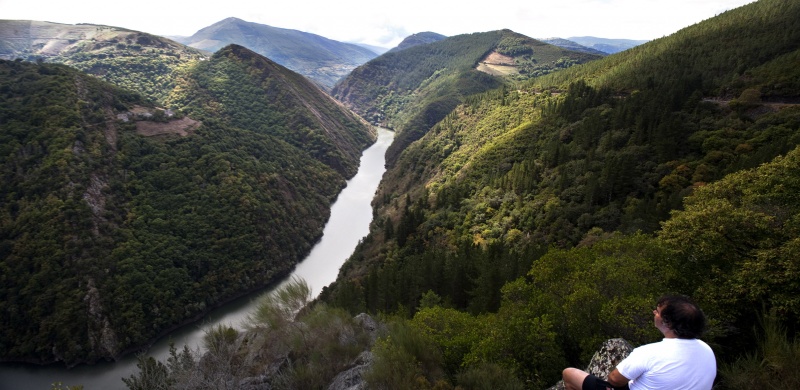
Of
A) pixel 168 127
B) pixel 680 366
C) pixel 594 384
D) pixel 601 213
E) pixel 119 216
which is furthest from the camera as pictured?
pixel 168 127

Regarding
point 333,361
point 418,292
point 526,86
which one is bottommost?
point 418,292

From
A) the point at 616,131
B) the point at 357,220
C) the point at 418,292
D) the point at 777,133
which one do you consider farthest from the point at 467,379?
the point at 357,220

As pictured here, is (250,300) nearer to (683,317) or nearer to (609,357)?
(609,357)

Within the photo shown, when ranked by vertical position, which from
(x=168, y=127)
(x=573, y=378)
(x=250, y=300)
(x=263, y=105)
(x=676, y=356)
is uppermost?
(x=676, y=356)

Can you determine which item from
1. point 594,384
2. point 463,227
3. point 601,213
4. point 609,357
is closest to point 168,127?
point 463,227

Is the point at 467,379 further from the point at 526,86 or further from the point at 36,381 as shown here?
the point at 526,86

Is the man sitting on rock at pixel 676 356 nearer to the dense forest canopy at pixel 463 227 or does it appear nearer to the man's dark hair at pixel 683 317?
the man's dark hair at pixel 683 317

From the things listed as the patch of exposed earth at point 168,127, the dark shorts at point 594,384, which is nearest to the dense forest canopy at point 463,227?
the patch of exposed earth at point 168,127
